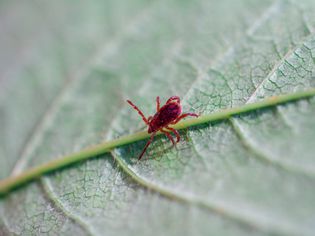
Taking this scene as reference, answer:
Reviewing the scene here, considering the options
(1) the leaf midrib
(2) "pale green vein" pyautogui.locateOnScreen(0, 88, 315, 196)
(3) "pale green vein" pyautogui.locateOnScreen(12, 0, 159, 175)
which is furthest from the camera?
(3) "pale green vein" pyautogui.locateOnScreen(12, 0, 159, 175)

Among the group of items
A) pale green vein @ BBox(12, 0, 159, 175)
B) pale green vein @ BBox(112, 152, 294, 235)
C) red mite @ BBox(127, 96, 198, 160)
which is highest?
pale green vein @ BBox(12, 0, 159, 175)

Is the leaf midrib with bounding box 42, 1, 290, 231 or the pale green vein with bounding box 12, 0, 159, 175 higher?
the pale green vein with bounding box 12, 0, 159, 175

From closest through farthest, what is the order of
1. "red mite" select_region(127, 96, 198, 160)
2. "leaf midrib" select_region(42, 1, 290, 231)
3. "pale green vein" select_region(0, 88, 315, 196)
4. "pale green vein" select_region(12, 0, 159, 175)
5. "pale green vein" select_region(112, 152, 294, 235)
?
1. "pale green vein" select_region(112, 152, 294, 235)
2. "leaf midrib" select_region(42, 1, 290, 231)
3. "pale green vein" select_region(0, 88, 315, 196)
4. "red mite" select_region(127, 96, 198, 160)
5. "pale green vein" select_region(12, 0, 159, 175)

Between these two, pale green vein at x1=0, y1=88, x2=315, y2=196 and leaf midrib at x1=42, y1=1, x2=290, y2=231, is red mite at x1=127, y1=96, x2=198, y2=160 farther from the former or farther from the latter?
leaf midrib at x1=42, y1=1, x2=290, y2=231

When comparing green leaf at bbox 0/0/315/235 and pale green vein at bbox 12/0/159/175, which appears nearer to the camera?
green leaf at bbox 0/0/315/235

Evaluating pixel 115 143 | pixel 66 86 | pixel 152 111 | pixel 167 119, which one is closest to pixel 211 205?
pixel 167 119

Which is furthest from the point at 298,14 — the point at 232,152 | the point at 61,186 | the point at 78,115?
the point at 61,186

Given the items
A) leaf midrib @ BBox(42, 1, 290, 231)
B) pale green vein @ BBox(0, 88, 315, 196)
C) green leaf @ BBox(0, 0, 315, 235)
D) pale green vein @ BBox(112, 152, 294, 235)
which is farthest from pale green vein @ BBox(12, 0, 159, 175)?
pale green vein @ BBox(112, 152, 294, 235)
